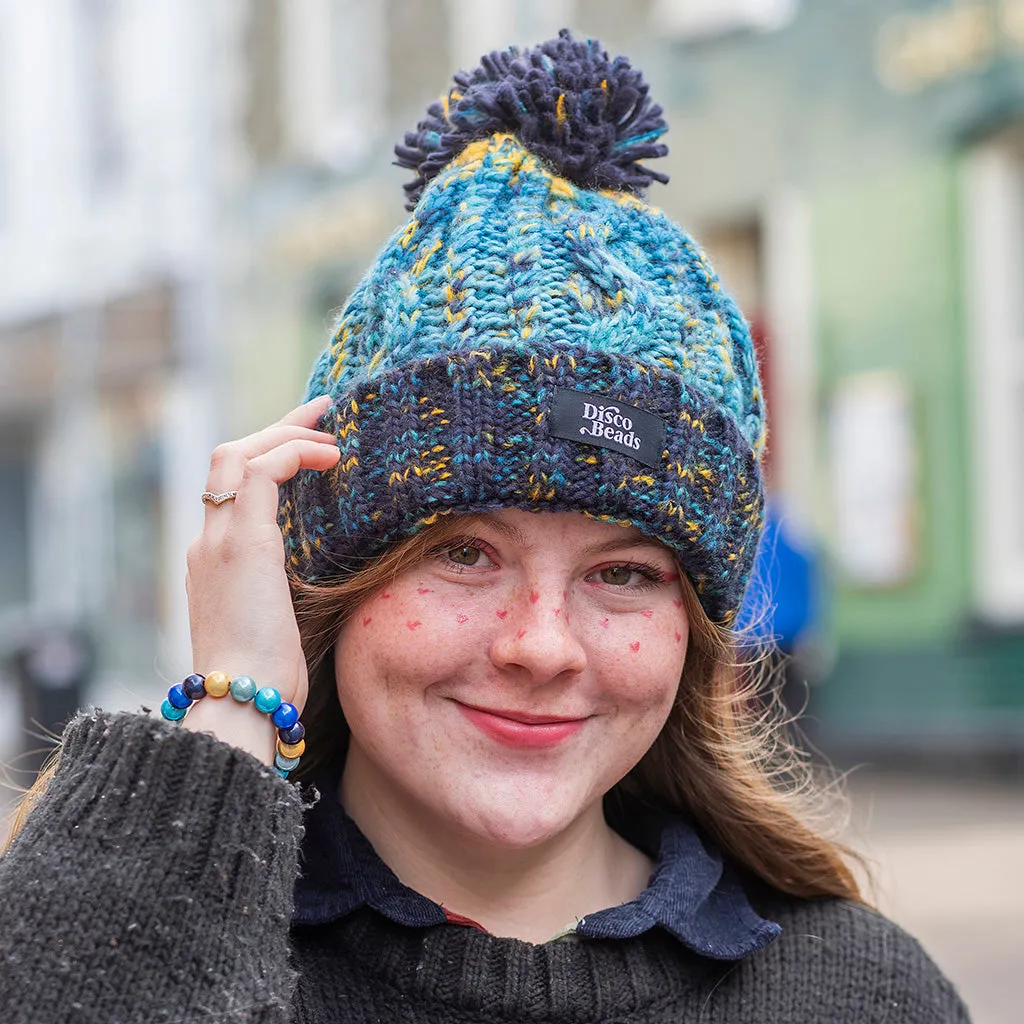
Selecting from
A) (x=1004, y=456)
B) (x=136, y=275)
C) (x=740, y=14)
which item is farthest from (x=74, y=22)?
(x=1004, y=456)

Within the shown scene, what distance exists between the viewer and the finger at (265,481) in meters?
1.79

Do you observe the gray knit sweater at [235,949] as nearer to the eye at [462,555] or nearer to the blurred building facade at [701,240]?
the eye at [462,555]

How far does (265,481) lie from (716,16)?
939 cm

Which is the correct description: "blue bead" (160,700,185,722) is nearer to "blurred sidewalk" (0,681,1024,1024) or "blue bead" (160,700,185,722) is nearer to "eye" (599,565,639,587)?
"eye" (599,565,639,587)

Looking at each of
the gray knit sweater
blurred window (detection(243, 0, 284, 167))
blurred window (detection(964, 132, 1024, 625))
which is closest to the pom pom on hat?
the gray knit sweater

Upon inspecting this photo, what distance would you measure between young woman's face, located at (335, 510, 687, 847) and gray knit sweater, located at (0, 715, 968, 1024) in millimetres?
170

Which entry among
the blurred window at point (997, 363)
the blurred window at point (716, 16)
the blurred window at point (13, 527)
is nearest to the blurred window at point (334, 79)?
the blurred window at point (716, 16)

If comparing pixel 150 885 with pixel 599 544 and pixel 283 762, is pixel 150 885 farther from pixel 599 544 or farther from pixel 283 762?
pixel 599 544

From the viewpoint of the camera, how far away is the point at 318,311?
13758 millimetres

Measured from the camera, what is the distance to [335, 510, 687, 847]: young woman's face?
1.77 metres

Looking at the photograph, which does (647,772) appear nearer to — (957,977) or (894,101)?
(957,977)

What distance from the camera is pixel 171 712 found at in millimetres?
1744

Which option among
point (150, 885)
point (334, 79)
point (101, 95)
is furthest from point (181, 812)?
point (101, 95)

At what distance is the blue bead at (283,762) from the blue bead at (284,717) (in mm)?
39
